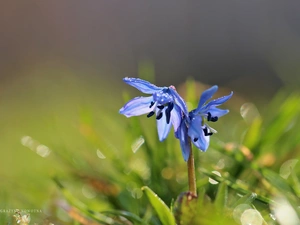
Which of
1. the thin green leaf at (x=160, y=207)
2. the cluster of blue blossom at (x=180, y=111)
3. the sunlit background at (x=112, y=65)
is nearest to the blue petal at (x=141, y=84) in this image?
the cluster of blue blossom at (x=180, y=111)

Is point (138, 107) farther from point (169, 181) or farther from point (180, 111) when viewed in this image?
point (169, 181)

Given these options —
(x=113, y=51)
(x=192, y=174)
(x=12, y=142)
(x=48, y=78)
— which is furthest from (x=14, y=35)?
(x=192, y=174)

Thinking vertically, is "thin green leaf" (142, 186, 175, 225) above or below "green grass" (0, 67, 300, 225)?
below

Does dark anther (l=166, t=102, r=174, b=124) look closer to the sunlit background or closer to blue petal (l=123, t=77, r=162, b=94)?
blue petal (l=123, t=77, r=162, b=94)

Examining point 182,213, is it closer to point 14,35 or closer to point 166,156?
point 166,156

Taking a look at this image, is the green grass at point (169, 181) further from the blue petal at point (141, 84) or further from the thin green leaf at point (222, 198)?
the blue petal at point (141, 84)

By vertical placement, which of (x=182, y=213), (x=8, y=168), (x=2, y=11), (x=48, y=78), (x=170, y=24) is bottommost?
(x=182, y=213)

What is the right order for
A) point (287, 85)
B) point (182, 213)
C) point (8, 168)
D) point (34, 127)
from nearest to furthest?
1. point (182, 213)
2. point (8, 168)
3. point (287, 85)
4. point (34, 127)

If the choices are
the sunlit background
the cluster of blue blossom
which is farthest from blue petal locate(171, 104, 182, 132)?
the sunlit background
